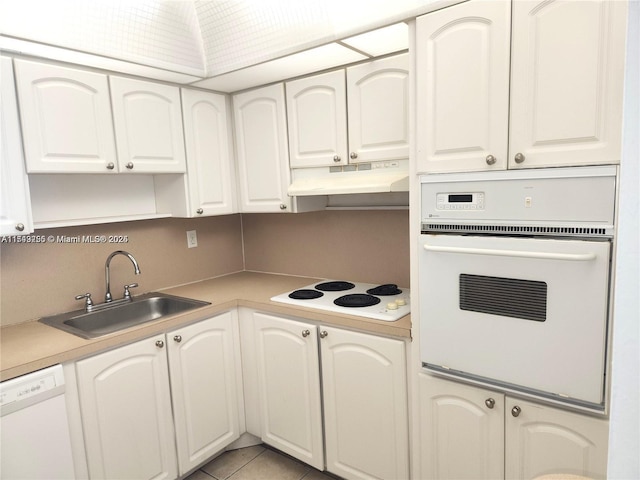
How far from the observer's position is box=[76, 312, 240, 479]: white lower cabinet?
5.70 feet

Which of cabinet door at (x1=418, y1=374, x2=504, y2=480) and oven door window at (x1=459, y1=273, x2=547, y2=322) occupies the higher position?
oven door window at (x1=459, y1=273, x2=547, y2=322)

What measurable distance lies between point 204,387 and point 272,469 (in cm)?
60

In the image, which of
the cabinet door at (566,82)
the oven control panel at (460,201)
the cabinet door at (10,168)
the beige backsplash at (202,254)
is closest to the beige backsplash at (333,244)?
the beige backsplash at (202,254)

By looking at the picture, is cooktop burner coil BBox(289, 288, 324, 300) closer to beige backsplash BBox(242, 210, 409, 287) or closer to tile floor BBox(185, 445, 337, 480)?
beige backsplash BBox(242, 210, 409, 287)

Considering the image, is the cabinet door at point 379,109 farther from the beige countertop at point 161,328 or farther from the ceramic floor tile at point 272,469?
the ceramic floor tile at point 272,469

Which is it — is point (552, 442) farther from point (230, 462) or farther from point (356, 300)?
point (230, 462)

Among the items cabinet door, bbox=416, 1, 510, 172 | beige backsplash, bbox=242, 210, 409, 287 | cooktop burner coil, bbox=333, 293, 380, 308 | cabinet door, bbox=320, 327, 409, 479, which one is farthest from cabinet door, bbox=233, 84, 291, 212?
cabinet door, bbox=416, 1, 510, 172

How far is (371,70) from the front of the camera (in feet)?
6.38

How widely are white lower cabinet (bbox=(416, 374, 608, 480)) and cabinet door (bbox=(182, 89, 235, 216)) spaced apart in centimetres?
152

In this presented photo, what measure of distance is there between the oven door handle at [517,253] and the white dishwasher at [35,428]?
1487 mm

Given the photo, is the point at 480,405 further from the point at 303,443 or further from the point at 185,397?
the point at 185,397

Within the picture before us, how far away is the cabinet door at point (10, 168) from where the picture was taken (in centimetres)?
164

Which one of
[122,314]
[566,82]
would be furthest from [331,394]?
[566,82]

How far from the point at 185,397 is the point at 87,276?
83 centimetres
